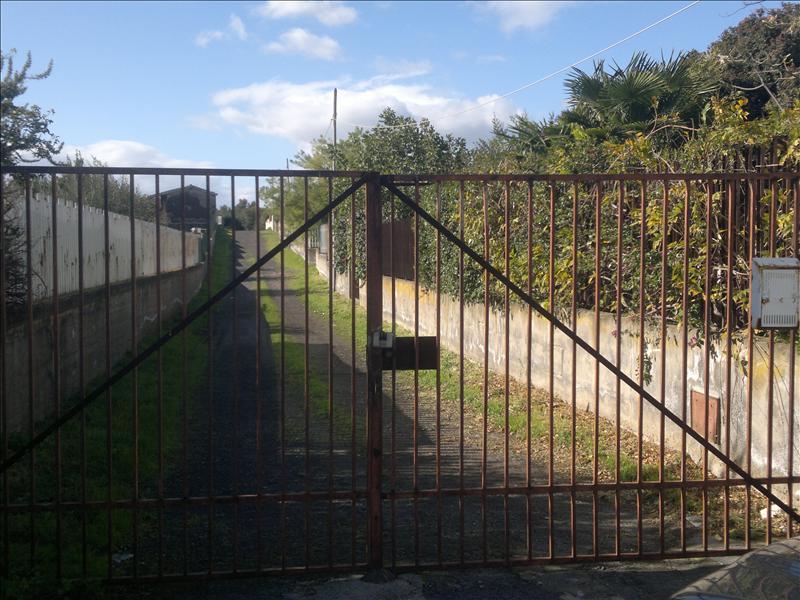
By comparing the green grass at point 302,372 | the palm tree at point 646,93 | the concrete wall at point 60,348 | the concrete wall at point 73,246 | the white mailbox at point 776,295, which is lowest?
the green grass at point 302,372

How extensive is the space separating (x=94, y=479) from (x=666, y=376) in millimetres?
5428

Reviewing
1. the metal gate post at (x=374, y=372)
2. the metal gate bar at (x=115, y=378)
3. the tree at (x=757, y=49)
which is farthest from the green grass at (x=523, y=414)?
the tree at (x=757, y=49)

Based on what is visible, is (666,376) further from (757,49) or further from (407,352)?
(757,49)

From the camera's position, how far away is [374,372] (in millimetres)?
5246

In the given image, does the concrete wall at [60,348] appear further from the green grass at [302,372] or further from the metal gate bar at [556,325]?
the green grass at [302,372]

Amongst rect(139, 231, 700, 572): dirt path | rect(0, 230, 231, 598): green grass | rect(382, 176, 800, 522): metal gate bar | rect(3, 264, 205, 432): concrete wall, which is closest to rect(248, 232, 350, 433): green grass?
rect(139, 231, 700, 572): dirt path

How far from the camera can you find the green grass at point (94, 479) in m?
5.03

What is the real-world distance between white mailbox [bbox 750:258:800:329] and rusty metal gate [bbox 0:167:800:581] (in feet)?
0.61

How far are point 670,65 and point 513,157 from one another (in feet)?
9.12

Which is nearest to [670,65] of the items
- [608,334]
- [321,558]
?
[608,334]

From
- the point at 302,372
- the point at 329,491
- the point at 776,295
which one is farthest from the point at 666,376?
the point at 302,372

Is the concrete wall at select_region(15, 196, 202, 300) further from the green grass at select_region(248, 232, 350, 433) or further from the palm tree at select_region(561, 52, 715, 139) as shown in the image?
the palm tree at select_region(561, 52, 715, 139)

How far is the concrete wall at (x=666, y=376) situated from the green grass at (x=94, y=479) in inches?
134

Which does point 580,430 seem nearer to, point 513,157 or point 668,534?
point 668,534
